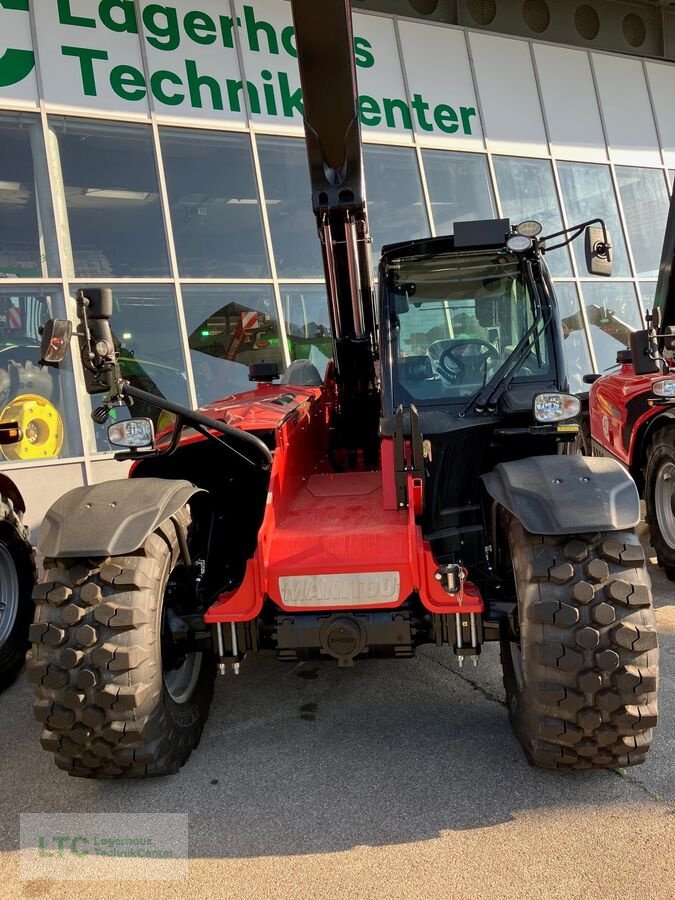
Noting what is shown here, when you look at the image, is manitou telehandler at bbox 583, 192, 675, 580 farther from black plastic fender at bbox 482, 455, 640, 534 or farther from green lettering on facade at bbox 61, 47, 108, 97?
green lettering on facade at bbox 61, 47, 108, 97

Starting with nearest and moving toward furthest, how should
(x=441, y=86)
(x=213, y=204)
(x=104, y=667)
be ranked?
(x=104, y=667), (x=213, y=204), (x=441, y=86)

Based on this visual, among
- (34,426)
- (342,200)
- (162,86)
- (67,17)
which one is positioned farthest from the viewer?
(162,86)

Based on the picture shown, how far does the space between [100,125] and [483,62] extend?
22.5 feet

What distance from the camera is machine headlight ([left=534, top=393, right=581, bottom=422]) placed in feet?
12.1

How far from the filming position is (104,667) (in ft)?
9.61

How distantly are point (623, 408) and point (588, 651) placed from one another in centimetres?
420

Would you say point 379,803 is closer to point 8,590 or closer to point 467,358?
point 467,358

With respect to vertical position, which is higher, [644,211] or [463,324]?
[644,211]

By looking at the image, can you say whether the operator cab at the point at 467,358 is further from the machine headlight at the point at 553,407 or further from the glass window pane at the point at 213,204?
the glass window pane at the point at 213,204

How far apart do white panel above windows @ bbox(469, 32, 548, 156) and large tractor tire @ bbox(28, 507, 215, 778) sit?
1164 centimetres

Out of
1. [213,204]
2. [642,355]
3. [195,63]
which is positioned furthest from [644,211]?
[642,355]

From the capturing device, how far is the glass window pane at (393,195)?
11.7 m

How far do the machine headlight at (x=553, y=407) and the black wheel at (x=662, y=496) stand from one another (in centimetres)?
235

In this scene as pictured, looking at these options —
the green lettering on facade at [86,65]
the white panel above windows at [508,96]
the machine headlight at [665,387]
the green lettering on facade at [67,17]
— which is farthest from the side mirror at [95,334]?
the white panel above windows at [508,96]
